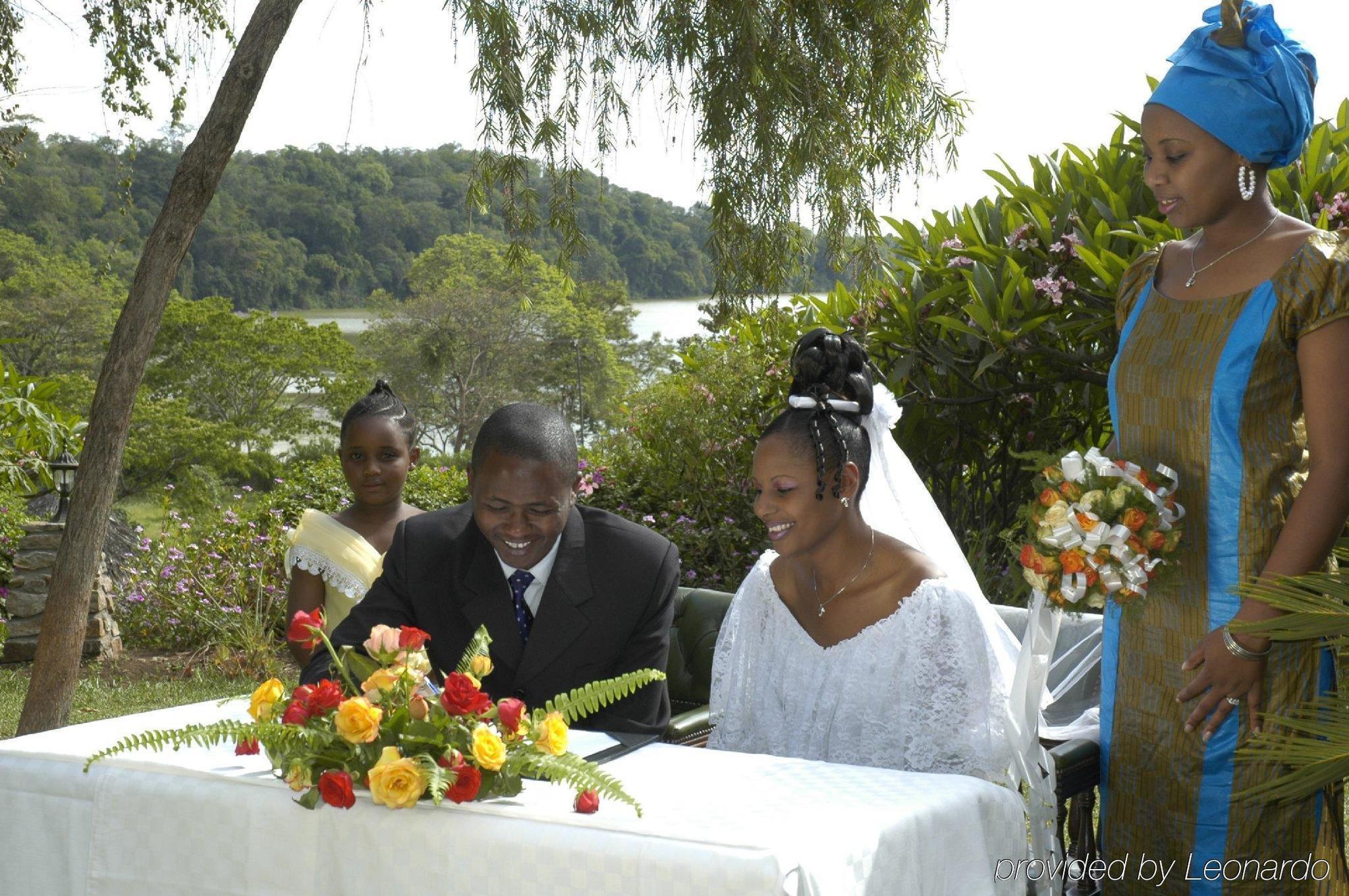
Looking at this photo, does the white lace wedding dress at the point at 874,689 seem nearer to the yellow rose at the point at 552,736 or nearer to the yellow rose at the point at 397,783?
the yellow rose at the point at 552,736

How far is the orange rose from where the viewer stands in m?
2.82

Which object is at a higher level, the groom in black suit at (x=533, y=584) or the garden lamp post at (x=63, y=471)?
the groom in black suit at (x=533, y=584)

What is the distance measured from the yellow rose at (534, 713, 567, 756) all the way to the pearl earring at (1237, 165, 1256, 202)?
1.96m

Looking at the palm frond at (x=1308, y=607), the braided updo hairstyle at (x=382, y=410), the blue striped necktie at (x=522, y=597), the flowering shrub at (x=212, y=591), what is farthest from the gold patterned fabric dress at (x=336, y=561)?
the flowering shrub at (x=212, y=591)

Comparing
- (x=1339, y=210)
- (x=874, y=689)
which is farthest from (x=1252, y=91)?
(x=1339, y=210)

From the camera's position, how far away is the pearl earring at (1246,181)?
2.88m

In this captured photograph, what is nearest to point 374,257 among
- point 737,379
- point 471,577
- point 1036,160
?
point 737,379

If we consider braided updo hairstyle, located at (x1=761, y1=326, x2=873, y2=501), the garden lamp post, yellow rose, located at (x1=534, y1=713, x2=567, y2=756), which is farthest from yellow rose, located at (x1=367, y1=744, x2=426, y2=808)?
the garden lamp post

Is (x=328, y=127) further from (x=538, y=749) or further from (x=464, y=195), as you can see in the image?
(x=538, y=749)

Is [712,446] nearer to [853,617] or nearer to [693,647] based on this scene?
[693,647]

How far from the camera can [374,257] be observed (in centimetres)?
2648

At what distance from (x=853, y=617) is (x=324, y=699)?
5.06ft

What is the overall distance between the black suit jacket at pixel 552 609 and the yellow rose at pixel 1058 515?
1.11m

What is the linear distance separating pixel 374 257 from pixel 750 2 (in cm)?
2258
